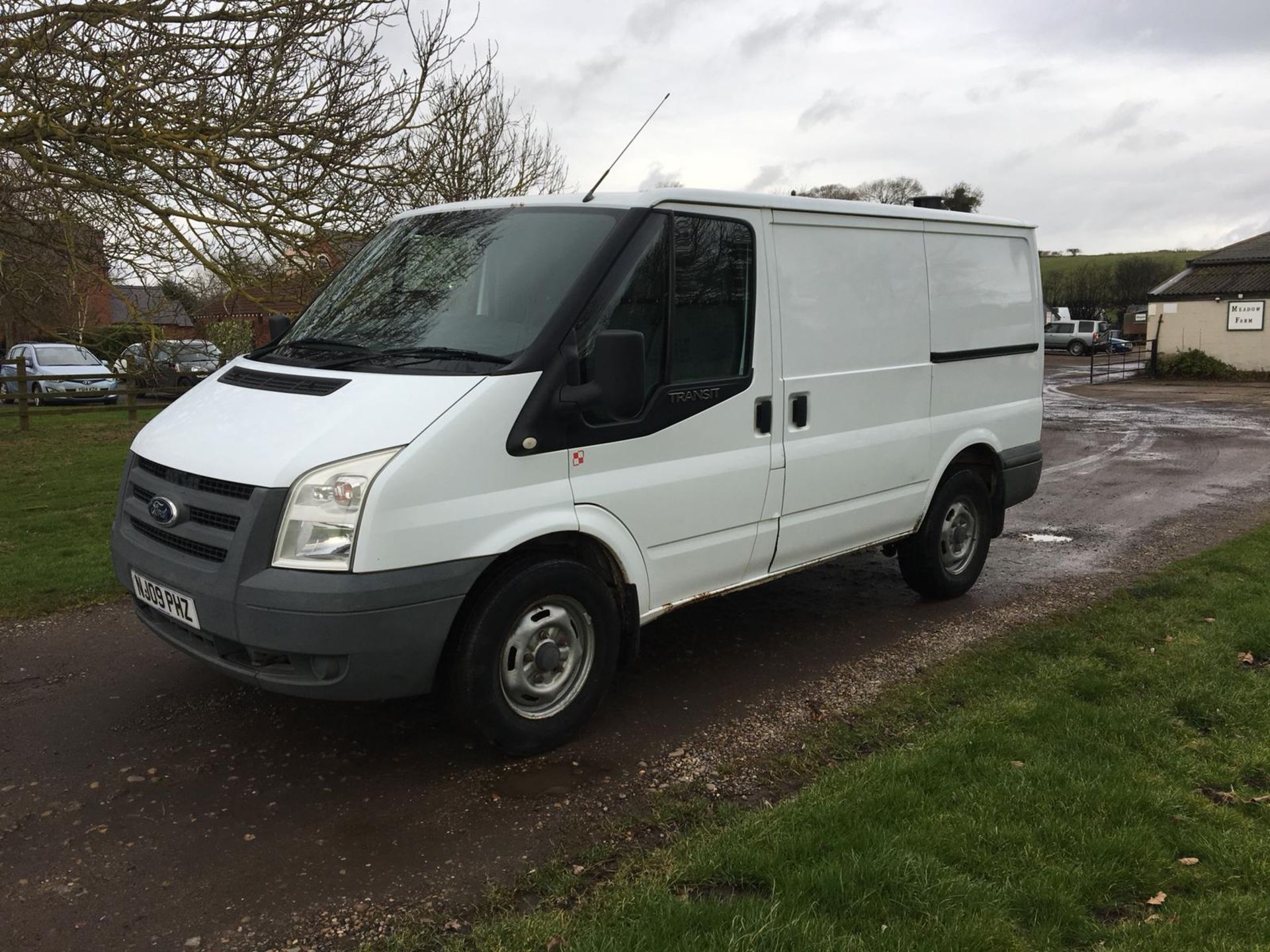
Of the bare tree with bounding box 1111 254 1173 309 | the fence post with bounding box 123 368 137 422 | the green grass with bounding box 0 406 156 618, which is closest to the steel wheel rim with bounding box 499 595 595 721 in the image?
the green grass with bounding box 0 406 156 618

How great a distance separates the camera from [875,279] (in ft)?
18.0

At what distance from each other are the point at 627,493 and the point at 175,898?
2192 millimetres

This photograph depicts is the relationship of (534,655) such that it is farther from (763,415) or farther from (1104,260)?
(1104,260)

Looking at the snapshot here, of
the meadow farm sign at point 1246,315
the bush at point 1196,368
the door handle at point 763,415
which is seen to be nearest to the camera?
the door handle at point 763,415

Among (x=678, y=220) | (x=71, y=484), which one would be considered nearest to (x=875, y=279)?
(x=678, y=220)

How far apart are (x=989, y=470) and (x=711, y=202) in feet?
10.3

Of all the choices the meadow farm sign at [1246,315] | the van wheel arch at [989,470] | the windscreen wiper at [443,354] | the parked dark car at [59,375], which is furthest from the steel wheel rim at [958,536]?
the meadow farm sign at [1246,315]

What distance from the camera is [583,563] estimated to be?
14.1ft

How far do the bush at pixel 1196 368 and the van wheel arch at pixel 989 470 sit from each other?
1194 inches

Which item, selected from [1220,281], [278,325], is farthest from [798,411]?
[1220,281]

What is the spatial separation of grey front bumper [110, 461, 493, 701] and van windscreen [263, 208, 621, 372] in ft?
2.83

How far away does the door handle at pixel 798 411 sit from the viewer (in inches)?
197

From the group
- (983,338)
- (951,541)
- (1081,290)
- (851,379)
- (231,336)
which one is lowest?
(951,541)

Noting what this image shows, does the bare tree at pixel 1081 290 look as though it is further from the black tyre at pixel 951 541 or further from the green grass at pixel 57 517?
the black tyre at pixel 951 541
